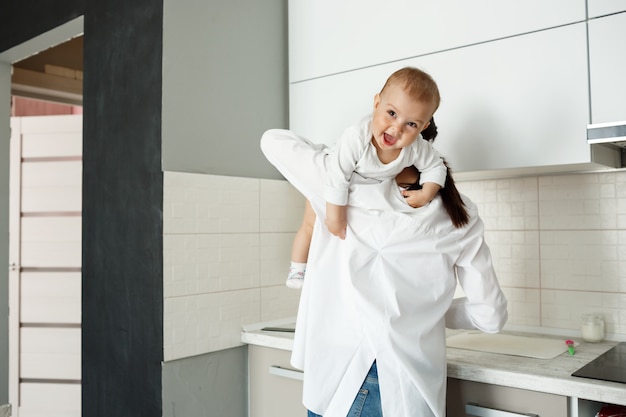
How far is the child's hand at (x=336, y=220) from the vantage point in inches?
60.6

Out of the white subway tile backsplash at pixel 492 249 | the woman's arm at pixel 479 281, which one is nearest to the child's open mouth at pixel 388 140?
the woman's arm at pixel 479 281

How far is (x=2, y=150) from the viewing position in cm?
309

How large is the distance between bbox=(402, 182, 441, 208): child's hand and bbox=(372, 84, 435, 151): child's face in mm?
152

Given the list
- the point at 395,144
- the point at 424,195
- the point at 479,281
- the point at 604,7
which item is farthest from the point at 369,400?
the point at 604,7

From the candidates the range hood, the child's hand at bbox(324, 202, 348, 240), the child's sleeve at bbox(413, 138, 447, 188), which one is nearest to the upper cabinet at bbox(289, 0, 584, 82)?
the range hood

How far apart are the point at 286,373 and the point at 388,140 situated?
3.01 ft

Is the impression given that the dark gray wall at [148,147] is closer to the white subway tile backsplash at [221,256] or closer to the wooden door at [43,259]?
the white subway tile backsplash at [221,256]

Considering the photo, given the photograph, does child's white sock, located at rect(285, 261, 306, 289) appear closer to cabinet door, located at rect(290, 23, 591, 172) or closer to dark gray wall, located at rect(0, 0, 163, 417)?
dark gray wall, located at rect(0, 0, 163, 417)

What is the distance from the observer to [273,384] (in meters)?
2.10

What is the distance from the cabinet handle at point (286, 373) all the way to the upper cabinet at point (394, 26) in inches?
41.0

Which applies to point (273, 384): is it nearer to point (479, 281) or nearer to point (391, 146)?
point (479, 281)

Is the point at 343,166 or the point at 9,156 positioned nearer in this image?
the point at 343,166

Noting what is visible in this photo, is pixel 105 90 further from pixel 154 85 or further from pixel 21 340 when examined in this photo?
pixel 21 340

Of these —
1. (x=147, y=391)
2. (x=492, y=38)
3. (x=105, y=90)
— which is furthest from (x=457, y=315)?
(x=105, y=90)
